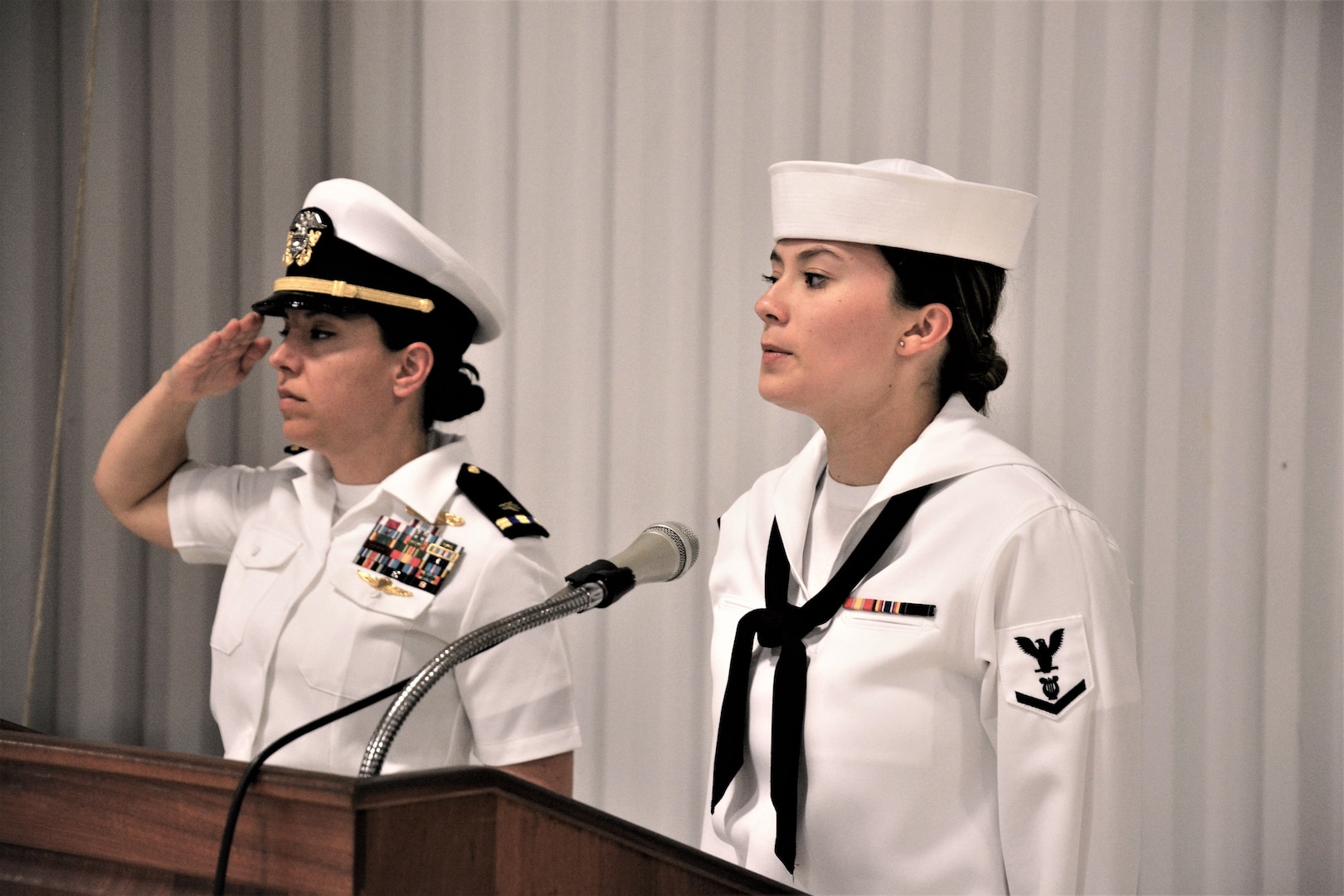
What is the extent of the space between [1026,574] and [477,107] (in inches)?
69.7

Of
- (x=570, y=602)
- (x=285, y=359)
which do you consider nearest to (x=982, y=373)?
(x=570, y=602)

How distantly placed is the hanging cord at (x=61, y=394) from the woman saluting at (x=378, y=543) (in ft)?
2.88

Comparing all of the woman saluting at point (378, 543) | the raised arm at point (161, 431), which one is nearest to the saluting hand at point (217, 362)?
the raised arm at point (161, 431)

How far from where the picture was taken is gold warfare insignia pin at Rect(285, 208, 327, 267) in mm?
1960

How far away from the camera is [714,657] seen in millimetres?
1668

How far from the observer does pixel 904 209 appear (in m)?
1.51

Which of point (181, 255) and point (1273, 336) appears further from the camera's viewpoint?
point (181, 255)

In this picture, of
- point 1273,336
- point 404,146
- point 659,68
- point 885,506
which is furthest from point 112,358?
point 1273,336

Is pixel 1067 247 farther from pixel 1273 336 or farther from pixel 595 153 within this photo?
pixel 595 153

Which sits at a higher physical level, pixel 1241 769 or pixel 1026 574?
pixel 1026 574

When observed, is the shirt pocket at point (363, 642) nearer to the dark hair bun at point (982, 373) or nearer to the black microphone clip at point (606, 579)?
the black microphone clip at point (606, 579)

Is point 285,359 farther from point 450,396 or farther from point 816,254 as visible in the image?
point 816,254

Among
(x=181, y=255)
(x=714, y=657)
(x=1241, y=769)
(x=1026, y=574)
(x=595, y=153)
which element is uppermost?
(x=595, y=153)

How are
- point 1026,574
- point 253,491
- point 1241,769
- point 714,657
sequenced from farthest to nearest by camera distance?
1. point 1241,769
2. point 253,491
3. point 714,657
4. point 1026,574
